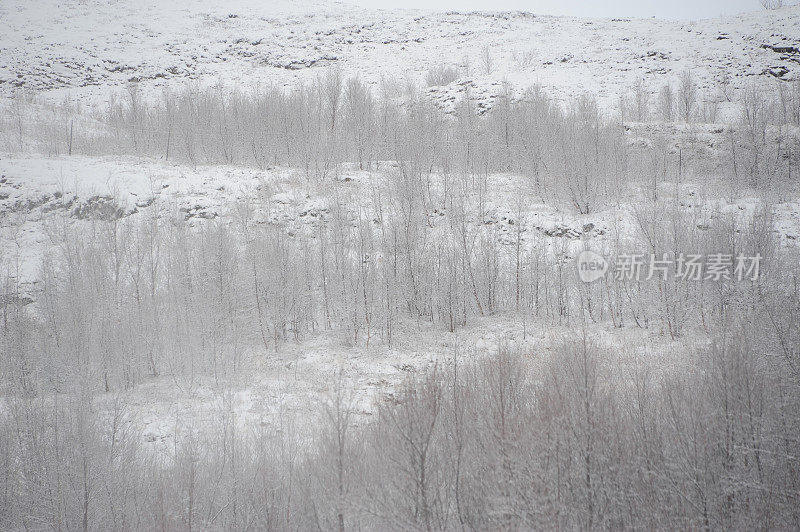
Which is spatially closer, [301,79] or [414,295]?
[414,295]

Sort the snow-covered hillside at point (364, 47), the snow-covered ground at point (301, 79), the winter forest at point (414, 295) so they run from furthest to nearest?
1. the snow-covered hillside at point (364, 47)
2. the snow-covered ground at point (301, 79)
3. the winter forest at point (414, 295)

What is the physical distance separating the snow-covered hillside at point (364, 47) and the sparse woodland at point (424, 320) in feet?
22.4

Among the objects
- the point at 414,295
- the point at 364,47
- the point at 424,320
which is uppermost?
the point at 364,47

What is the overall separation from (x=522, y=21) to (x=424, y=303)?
2651 inches

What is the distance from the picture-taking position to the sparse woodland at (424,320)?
12914 millimetres

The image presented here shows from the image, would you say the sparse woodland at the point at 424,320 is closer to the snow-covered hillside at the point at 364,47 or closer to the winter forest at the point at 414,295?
the winter forest at the point at 414,295

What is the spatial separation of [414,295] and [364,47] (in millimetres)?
57597

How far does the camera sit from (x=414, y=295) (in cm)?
2838

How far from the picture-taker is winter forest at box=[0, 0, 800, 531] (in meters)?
13.1

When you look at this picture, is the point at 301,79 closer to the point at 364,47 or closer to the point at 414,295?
the point at 364,47

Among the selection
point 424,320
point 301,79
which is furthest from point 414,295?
point 301,79

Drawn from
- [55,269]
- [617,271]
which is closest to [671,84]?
[617,271]

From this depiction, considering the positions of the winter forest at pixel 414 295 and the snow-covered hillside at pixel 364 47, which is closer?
the winter forest at pixel 414 295

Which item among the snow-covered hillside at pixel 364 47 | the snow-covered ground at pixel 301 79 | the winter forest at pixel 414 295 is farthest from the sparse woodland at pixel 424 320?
the snow-covered hillside at pixel 364 47
